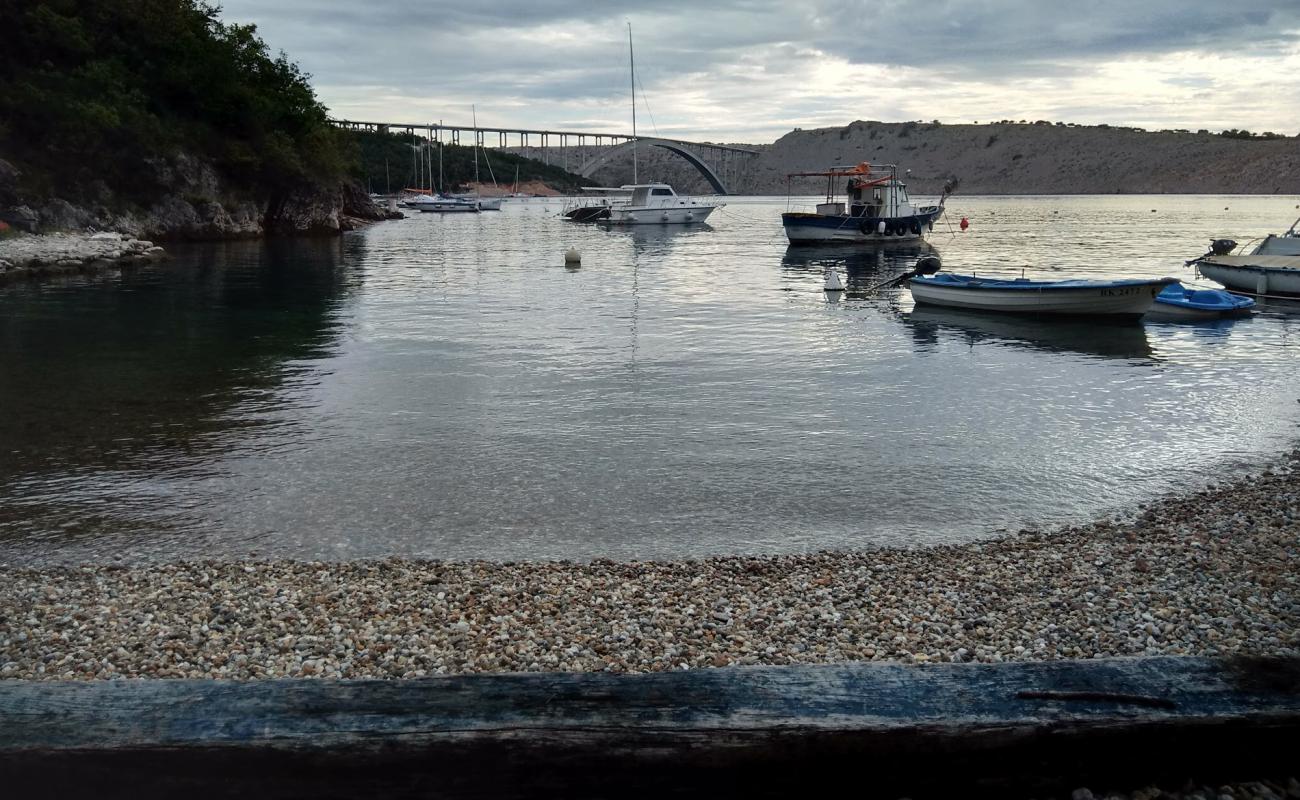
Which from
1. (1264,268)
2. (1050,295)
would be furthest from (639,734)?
(1264,268)

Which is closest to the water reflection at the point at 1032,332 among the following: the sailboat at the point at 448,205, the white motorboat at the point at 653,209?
the white motorboat at the point at 653,209

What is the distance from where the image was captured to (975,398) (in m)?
14.7

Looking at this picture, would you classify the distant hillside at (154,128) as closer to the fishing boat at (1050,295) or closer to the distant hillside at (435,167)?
the fishing boat at (1050,295)

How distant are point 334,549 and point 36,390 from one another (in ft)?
30.2

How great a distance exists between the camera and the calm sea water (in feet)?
28.2

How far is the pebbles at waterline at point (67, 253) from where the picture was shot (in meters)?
32.1

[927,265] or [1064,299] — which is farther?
[927,265]

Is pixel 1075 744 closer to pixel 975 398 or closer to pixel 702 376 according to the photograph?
pixel 975 398

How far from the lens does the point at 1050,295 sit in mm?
22812

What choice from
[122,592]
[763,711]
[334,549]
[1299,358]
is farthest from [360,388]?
[1299,358]

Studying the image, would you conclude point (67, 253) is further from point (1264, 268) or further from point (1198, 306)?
point (1264, 268)

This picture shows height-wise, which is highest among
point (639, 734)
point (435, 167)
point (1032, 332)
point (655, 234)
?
point (435, 167)

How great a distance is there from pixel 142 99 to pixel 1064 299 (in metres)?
46.2

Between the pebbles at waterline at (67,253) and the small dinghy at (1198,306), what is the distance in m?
32.7
